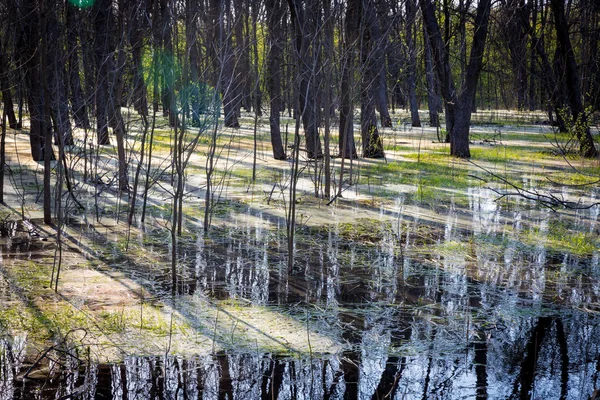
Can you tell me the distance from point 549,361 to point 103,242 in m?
4.41

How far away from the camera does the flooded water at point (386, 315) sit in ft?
12.3

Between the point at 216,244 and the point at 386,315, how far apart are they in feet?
8.47

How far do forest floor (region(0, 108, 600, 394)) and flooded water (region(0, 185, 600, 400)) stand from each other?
0.16 feet

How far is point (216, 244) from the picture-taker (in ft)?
23.2

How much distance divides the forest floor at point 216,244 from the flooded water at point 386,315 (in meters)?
0.05

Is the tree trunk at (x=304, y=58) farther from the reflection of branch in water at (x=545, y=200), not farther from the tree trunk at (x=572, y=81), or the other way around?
the tree trunk at (x=572, y=81)

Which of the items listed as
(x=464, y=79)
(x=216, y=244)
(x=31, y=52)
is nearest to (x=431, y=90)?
(x=464, y=79)

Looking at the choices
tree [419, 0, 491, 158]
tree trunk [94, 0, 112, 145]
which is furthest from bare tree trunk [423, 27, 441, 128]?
tree trunk [94, 0, 112, 145]

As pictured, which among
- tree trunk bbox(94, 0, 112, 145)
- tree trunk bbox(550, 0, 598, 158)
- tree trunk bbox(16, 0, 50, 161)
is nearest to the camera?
tree trunk bbox(94, 0, 112, 145)

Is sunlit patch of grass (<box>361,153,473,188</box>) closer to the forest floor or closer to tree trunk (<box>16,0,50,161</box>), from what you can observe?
the forest floor

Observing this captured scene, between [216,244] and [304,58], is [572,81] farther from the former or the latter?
[216,244]

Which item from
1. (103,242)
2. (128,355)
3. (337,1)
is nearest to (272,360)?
(128,355)

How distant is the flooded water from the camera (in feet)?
12.3

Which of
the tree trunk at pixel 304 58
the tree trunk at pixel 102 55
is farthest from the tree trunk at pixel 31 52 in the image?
the tree trunk at pixel 304 58
